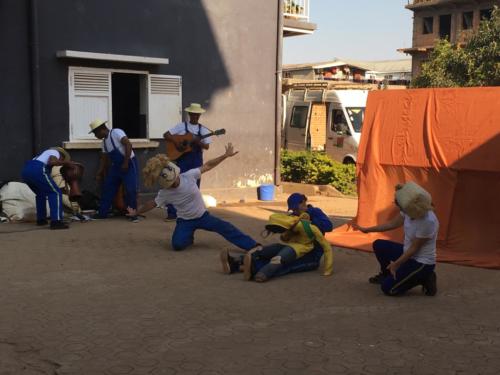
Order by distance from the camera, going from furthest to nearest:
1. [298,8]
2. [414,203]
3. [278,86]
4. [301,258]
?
1. [298,8]
2. [278,86]
3. [301,258]
4. [414,203]

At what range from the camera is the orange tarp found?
7.85 m

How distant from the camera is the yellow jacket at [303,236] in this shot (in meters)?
6.95

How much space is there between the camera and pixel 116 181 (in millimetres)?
10484

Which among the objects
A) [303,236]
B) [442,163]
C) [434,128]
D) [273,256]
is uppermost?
[434,128]

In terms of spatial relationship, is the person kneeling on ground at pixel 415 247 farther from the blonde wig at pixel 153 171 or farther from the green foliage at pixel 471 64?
the green foliage at pixel 471 64

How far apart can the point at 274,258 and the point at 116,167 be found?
435 cm

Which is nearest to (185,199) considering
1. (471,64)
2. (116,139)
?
(116,139)

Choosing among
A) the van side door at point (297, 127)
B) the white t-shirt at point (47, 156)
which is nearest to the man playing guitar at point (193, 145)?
the white t-shirt at point (47, 156)

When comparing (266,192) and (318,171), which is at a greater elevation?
(318,171)

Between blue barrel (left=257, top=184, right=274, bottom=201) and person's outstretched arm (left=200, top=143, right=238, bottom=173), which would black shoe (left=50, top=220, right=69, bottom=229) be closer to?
person's outstretched arm (left=200, top=143, right=238, bottom=173)

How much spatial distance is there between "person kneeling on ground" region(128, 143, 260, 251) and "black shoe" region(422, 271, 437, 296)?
7.40ft

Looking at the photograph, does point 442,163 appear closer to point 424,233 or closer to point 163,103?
point 424,233

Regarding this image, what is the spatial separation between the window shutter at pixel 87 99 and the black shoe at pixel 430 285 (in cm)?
686

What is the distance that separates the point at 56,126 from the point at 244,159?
4167 millimetres
